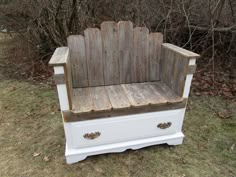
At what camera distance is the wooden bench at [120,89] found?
4.75 feet

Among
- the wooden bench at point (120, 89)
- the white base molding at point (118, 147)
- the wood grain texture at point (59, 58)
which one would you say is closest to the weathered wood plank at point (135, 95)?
the wooden bench at point (120, 89)

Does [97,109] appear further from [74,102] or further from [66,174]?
[66,174]

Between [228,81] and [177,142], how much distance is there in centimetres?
171

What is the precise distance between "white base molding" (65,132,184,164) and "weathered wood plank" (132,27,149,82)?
23.2 inches

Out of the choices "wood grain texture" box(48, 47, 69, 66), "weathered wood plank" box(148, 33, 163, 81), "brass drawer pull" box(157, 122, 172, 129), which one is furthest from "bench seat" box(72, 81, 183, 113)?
"wood grain texture" box(48, 47, 69, 66)

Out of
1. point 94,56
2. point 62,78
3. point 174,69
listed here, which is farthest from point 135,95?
point 62,78

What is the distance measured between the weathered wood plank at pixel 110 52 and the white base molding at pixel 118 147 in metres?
0.59

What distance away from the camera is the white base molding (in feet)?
5.08

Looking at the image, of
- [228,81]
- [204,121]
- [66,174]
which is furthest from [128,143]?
[228,81]

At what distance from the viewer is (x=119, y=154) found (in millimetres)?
1687

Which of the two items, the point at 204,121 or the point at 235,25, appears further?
the point at 235,25

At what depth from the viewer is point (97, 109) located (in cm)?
141

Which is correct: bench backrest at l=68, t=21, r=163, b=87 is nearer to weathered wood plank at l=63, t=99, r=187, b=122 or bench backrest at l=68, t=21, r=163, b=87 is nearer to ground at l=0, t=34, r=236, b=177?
weathered wood plank at l=63, t=99, r=187, b=122

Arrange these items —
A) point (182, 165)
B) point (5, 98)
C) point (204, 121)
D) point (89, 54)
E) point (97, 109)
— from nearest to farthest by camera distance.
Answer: point (97, 109) < point (182, 165) < point (89, 54) < point (204, 121) < point (5, 98)
